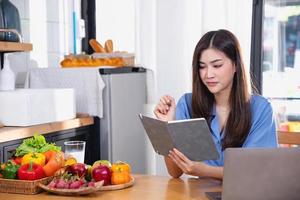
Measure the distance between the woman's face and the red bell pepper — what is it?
769 millimetres

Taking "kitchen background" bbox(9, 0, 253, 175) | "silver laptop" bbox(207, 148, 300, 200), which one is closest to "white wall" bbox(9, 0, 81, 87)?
"kitchen background" bbox(9, 0, 253, 175)

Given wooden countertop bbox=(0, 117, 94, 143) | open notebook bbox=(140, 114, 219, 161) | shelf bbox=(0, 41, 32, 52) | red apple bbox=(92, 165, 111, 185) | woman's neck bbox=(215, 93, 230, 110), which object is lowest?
red apple bbox=(92, 165, 111, 185)

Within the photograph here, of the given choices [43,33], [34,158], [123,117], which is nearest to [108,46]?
[43,33]

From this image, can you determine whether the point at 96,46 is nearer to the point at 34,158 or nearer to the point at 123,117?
the point at 123,117

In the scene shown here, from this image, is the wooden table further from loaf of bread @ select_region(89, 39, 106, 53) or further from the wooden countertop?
loaf of bread @ select_region(89, 39, 106, 53)

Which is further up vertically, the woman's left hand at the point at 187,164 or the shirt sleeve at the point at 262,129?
the shirt sleeve at the point at 262,129

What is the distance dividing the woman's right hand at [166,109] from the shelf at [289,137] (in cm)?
51

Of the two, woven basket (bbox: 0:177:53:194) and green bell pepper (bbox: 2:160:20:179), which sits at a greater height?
green bell pepper (bbox: 2:160:20:179)

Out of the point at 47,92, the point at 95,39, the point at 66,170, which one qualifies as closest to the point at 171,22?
the point at 95,39

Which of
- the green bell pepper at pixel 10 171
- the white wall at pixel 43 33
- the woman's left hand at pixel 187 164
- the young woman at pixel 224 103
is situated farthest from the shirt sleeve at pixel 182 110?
the white wall at pixel 43 33

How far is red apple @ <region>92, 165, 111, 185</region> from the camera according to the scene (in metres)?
1.66

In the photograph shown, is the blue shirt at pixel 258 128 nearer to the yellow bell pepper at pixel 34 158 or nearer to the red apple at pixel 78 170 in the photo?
the red apple at pixel 78 170

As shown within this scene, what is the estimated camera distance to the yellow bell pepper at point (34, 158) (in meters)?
1.69

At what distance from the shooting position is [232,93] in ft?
6.96
